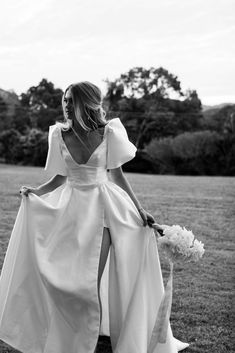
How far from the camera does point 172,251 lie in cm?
329

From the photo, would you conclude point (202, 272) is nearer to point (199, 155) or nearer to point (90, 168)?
point (90, 168)

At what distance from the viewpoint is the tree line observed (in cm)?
3097

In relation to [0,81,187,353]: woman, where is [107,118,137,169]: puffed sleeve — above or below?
above

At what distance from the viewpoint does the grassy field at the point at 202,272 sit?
158 inches

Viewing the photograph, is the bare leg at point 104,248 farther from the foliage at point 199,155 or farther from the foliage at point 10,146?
the foliage at point 10,146

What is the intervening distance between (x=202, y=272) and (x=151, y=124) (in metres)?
36.6

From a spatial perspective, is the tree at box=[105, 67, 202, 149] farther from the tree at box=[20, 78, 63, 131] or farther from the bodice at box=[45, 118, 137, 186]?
the bodice at box=[45, 118, 137, 186]

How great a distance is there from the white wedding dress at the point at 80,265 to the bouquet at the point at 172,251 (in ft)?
0.55

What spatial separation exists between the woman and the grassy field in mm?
365

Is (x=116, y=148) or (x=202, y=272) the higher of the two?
(x=116, y=148)

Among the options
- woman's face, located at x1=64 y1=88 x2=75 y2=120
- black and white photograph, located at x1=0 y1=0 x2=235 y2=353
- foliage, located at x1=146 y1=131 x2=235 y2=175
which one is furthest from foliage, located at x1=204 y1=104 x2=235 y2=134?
woman's face, located at x1=64 y1=88 x2=75 y2=120

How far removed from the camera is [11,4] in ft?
53.8

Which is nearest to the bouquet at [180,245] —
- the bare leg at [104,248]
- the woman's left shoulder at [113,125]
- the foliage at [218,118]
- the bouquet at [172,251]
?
the bouquet at [172,251]

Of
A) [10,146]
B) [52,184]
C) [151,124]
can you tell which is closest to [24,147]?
[10,146]
